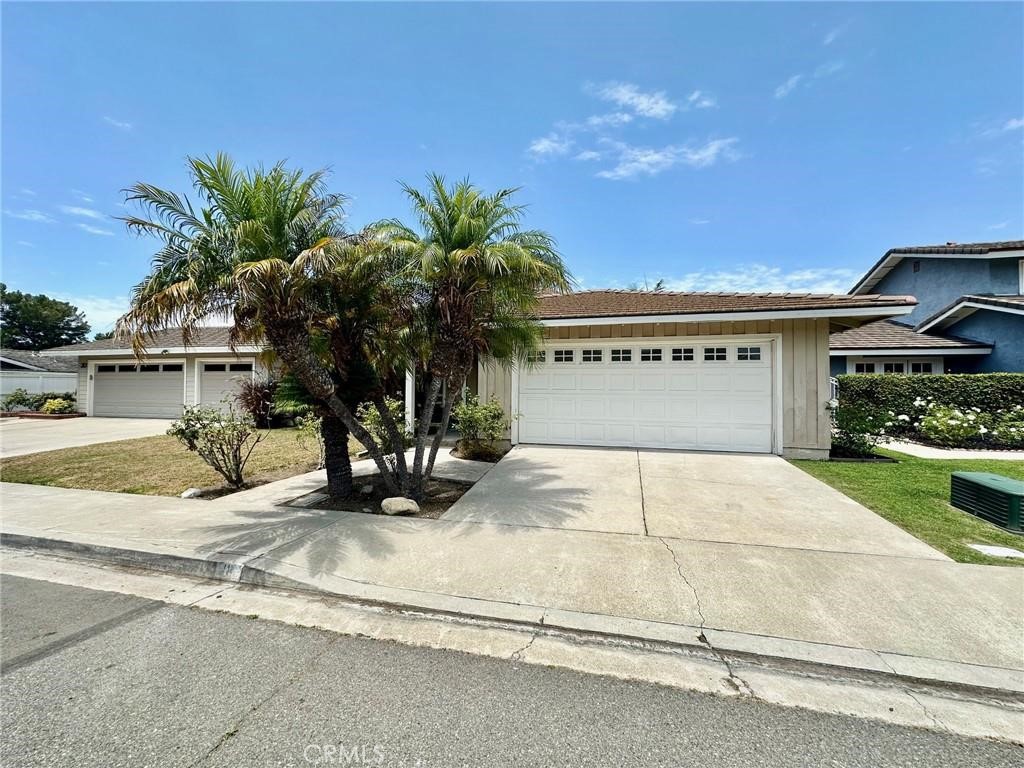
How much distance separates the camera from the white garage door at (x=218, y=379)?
1822 centimetres

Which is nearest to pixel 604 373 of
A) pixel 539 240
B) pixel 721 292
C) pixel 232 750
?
pixel 721 292

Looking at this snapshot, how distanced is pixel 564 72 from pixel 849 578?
10.5 metres

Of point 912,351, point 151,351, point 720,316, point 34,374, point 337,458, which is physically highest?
point 151,351

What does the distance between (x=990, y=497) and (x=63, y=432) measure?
23.7 metres

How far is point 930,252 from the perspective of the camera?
17891 mm

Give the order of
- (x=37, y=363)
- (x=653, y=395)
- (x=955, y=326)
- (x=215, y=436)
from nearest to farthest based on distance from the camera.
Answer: (x=215, y=436) < (x=653, y=395) < (x=955, y=326) < (x=37, y=363)

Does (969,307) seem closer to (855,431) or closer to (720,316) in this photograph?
(855,431)

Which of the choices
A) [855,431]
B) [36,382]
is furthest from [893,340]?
[36,382]

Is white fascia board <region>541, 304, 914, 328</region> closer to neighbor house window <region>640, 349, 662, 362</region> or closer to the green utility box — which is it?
neighbor house window <region>640, 349, 662, 362</region>

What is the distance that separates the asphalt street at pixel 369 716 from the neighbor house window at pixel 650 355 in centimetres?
815

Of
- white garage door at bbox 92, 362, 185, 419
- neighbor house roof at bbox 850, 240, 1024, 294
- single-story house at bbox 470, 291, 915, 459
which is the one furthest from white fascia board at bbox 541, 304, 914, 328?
white garage door at bbox 92, 362, 185, 419

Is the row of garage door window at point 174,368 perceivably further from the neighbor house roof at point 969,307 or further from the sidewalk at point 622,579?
the neighbor house roof at point 969,307

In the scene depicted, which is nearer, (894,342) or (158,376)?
(894,342)

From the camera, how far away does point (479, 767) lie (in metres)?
1.99
